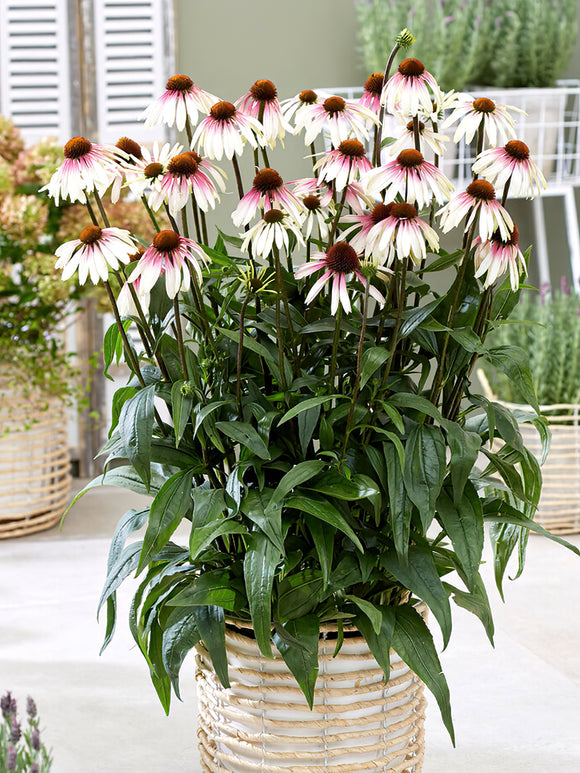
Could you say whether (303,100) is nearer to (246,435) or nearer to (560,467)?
(246,435)

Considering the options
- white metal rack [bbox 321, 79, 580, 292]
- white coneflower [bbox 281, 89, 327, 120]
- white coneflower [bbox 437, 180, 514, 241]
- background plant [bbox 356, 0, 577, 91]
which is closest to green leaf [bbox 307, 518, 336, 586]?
white coneflower [bbox 437, 180, 514, 241]

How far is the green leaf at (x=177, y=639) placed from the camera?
0.99 metres

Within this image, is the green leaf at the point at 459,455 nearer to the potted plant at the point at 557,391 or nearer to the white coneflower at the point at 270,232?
the white coneflower at the point at 270,232

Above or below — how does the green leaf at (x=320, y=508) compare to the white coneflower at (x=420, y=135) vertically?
below

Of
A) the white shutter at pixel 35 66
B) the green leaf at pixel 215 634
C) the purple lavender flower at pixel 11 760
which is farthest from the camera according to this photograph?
the white shutter at pixel 35 66

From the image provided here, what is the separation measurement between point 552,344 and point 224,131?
1.79 metres

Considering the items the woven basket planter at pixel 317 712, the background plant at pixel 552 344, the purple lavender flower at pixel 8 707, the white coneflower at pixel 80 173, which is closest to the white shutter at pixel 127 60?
the background plant at pixel 552 344

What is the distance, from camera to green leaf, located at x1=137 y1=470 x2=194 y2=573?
0.92 meters

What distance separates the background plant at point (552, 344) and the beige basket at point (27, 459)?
48.9 inches

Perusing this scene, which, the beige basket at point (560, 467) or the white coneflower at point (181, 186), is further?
the beige basket at point (560, 467)

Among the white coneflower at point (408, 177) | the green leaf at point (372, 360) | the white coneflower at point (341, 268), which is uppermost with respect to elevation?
the white coneflower at point (408, 177)

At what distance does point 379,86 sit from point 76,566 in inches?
65.3

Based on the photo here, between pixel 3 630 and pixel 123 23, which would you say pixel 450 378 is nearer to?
pixel 3 630

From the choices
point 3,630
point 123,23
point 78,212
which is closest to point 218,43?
point 123,23
